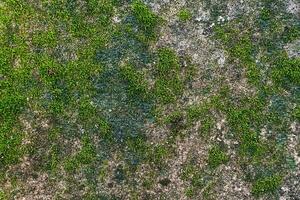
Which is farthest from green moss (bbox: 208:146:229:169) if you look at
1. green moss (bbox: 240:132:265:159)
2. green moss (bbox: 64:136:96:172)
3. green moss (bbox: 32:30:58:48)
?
green moss (bbox: 32:30:58:48)

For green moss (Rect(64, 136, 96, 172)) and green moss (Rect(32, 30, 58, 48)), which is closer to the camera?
green moss (Rect(64, 136, 96, 172))

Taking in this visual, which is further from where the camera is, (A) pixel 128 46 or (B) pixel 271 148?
(A) pixel 128 46

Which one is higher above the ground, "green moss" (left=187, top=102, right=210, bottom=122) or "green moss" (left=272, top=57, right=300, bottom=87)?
"green moss" (left=272, top=57, right=300, bottom=87)

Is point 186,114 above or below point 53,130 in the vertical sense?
above

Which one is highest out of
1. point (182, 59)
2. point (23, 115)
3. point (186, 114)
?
point (182, 59)

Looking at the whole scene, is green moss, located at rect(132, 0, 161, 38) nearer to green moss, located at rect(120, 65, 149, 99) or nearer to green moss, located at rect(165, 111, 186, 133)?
green moss, located at rect(120, 65, 149, 99)

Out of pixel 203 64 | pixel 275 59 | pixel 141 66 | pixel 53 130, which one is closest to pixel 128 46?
pixel 141 66

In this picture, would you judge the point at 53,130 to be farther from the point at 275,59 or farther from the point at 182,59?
the point at 275,59

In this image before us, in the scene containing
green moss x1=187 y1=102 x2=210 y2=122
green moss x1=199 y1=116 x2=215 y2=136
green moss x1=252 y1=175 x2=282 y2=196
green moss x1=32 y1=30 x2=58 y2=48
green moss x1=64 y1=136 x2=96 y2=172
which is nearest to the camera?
green moss x1=252 y1=175 x2=282 y2=196
